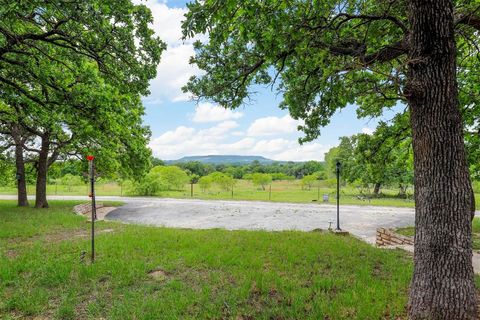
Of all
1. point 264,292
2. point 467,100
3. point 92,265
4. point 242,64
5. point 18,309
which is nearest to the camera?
point 18,309

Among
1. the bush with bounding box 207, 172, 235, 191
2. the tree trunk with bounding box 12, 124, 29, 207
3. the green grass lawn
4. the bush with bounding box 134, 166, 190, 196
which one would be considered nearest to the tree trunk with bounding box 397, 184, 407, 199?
the bush with bounding box 207, 172, 235, 191

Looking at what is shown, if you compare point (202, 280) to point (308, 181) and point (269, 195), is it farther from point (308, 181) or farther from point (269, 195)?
point (308, 181)

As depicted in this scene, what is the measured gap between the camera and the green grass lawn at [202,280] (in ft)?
12.2

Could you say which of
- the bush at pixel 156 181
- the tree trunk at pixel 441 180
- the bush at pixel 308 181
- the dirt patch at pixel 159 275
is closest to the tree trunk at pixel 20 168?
the bush at pixel 156 181

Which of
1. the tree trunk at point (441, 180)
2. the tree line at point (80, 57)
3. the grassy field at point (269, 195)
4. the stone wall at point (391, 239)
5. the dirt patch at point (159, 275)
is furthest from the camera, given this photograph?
the grassy field at point (269, 195)

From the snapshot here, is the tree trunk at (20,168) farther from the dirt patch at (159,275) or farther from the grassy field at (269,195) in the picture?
the grassy field at (269,195)

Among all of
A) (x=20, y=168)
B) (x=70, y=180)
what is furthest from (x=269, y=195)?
(x=70, y=180)

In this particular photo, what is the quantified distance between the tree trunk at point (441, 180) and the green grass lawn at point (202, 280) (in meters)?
0.60

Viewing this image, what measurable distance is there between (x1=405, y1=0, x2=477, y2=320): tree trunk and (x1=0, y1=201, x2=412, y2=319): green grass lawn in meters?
0.60

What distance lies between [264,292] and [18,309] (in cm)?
325

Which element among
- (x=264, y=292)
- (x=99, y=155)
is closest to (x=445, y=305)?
(x=264, y=292)

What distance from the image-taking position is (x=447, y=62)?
336 centimetres

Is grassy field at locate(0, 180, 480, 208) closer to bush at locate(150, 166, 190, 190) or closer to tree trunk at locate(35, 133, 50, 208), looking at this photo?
bush at locate(150, 166, 190, 190)

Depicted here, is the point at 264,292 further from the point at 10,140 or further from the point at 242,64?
the point at 10,140
